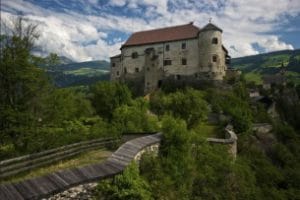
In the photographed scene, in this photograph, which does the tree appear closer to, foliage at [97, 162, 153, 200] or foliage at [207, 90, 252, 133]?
foliage at [97, 162, 153, 200]

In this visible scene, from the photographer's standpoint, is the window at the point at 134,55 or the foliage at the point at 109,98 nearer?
the foliage at the point at 109,98

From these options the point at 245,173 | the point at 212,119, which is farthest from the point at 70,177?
the point at 212,119

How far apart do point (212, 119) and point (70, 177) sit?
36.4 metres

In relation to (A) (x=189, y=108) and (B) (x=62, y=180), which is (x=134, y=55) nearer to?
(A) (x=189, y=108)

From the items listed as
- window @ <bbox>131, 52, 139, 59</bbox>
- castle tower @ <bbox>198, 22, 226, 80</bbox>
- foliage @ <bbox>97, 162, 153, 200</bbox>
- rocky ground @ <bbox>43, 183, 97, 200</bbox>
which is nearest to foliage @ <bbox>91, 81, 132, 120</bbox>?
castle tower @ <bbox>198, 22, 226, 80</bbox>

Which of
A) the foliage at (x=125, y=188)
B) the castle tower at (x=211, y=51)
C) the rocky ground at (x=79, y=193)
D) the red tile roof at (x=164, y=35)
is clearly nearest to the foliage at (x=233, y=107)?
the castle tower at (x=211, y=51)

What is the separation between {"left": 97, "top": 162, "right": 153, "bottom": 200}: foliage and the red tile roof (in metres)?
53.7

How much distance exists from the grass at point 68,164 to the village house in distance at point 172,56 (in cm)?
4725

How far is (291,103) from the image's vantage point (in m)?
62.3

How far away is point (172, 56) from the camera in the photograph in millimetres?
64688

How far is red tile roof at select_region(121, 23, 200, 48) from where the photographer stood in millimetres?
64206

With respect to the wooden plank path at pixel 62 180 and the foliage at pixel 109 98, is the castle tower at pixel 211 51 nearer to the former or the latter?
the foliage at pixel 109 98

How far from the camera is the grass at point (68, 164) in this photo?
33.5 feet

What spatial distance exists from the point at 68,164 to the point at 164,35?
5814 cm
